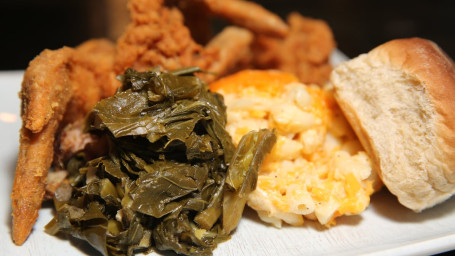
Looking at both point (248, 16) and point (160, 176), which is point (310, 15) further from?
point (160, 176)

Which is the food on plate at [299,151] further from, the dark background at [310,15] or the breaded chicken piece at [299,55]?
the dark background at [310,15]

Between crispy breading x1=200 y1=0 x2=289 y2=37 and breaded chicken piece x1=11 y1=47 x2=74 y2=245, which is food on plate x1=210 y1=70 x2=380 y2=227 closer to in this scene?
crispy breading x1=200 y1=0 x2=289 y2=37

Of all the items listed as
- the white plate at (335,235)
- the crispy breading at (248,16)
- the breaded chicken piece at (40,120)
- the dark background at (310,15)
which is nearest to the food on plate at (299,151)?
the white plate at (335,235)

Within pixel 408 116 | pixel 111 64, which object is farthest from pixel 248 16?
pixel 408 116

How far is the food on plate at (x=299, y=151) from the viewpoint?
9.07 ft

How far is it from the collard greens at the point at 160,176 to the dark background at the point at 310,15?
356 cm

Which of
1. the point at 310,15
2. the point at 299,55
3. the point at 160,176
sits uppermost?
the point at 160,176

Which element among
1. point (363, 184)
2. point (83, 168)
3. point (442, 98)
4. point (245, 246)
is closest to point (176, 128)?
point (83, 168)

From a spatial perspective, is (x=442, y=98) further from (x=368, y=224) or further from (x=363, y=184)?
(x=368, y=224)

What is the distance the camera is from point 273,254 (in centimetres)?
256

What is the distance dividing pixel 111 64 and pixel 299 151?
73.6 inches

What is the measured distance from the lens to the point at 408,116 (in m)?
2.78

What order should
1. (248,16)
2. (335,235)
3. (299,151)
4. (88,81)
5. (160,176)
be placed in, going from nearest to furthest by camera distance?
1. (160,176)
2. (335,235)
3. (299,151)
4. (88,81)
5. (248,16)

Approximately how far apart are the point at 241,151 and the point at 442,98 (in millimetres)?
1382
